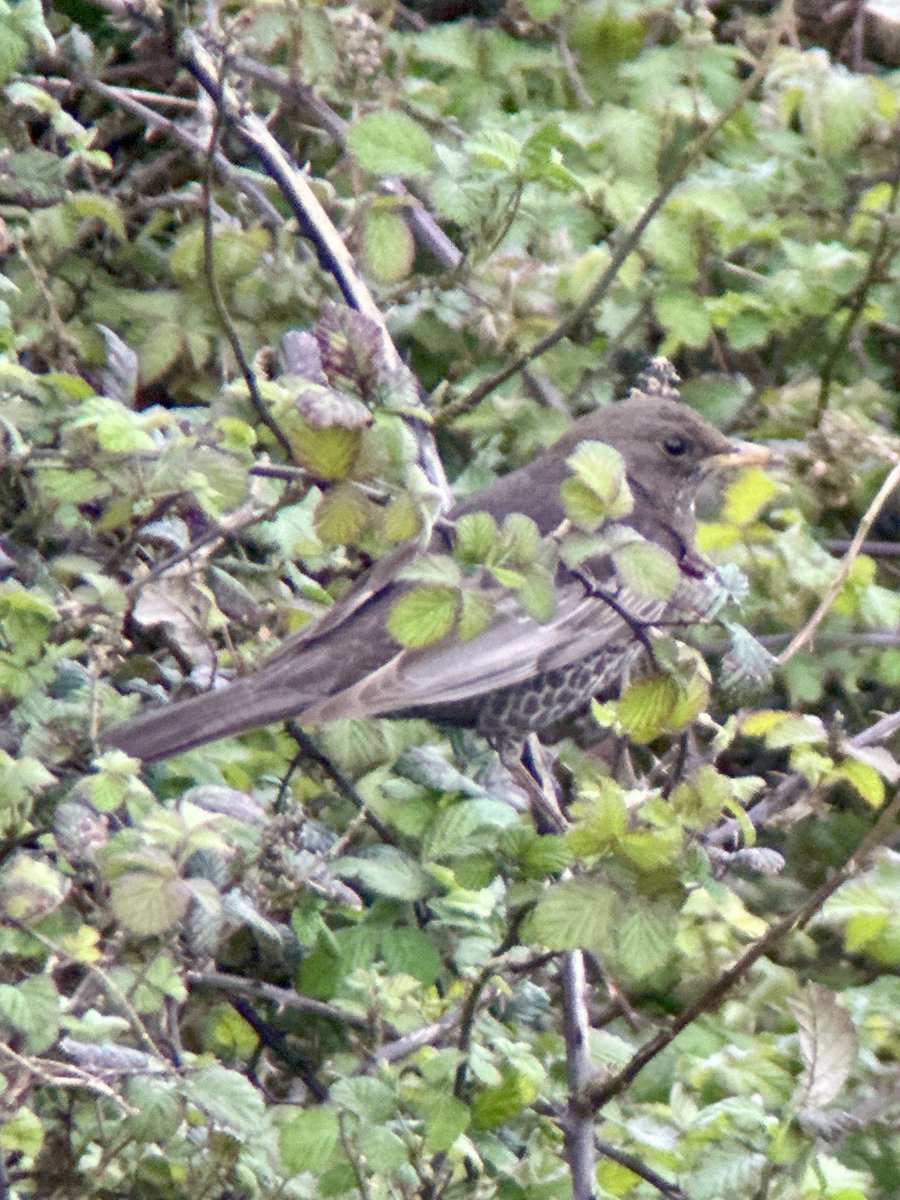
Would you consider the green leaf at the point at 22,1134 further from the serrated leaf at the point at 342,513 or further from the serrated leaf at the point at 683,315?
the serrated leaf at the point at 683,315

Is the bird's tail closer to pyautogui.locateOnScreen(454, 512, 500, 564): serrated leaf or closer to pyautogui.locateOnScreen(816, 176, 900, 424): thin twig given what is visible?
pyautogui.locateOnScreen(454, 512, 500, 564): serrated leaf

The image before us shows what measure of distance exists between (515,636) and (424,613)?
156 cm

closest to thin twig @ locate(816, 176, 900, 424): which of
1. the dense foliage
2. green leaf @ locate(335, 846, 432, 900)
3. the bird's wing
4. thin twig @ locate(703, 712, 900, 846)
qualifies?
the dense foliage

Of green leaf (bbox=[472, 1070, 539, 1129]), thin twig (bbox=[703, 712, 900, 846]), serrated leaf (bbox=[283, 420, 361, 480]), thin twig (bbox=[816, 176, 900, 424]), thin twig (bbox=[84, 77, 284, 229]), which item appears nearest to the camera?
serrated leaf (bbox=[283, 420, 361, 480])

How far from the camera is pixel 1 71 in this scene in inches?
125

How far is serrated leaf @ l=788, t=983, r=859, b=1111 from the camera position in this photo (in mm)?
2697

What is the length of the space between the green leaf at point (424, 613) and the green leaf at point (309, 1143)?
0.62m

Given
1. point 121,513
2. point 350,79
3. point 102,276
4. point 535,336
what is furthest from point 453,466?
point 121,513

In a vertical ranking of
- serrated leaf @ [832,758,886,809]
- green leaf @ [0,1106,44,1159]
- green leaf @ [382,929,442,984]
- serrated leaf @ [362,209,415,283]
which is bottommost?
green leaf @ [0,1106,44,1159]

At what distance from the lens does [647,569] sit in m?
2.60

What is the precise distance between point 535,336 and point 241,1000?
1.76 m

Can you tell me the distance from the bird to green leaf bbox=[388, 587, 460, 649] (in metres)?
0.04

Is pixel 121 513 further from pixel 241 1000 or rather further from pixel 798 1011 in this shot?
pixel 798 1011

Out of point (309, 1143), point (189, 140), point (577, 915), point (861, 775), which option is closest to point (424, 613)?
point (577, 915)
